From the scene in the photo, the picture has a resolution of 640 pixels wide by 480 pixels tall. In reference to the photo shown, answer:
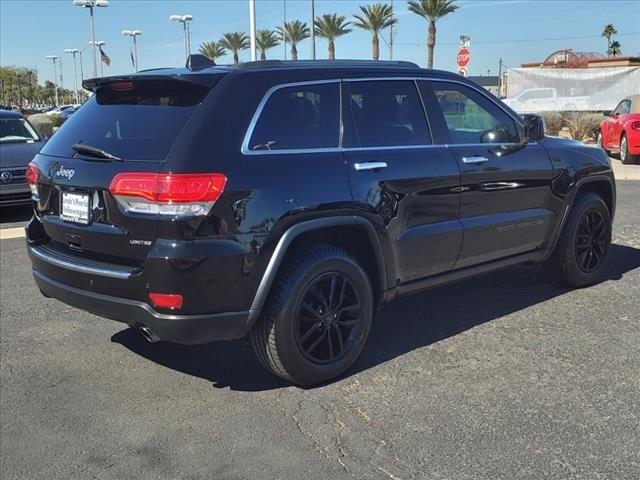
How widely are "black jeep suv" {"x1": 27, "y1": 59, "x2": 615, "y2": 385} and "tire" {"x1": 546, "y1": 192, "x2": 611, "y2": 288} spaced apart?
3.16 ft

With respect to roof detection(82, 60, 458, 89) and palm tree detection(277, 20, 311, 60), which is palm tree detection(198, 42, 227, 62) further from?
roof detection(82, 60, 458, 89)

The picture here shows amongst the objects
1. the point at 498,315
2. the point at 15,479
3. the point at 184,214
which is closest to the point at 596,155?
the point at 498,315

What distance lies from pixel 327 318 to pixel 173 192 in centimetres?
124

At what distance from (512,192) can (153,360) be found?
2873 millimetres

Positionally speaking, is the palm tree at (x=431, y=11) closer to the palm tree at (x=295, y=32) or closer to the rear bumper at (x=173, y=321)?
the palm tree at (x=295, y=32)

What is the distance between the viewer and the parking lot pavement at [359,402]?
318cm

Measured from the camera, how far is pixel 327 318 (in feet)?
13.0

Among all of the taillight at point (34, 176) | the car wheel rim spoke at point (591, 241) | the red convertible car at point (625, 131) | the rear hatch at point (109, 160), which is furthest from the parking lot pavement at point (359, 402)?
the red convertible car at point (625, 131)

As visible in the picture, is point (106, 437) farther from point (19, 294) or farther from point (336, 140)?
point (19, 294)

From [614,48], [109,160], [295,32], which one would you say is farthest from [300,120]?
[614,48]

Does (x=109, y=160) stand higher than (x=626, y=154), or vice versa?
(x=109, y=160)

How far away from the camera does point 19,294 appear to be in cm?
598

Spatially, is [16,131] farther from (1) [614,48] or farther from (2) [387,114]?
(1) [614,48]

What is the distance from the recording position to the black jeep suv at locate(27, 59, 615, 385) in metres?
3.39
